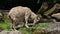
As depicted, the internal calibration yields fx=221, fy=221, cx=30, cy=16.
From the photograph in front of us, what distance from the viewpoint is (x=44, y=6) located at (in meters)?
9.85

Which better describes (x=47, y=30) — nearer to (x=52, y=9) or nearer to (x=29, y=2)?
(x=52, y=9)

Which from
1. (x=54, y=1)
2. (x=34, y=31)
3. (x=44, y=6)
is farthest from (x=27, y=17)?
(x=54, y=1)

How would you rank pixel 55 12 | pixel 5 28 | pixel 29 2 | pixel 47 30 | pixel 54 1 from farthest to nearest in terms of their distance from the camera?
1. pixel 29 2
2. pixel 54 1
3. pixel 55 12
4. pixel 5 28
5. pixel 47 30

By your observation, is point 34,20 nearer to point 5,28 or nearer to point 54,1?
point 5,28

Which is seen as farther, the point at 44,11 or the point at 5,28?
the point at 44,11

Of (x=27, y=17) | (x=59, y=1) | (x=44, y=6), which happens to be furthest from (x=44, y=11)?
(x=27, y=17)

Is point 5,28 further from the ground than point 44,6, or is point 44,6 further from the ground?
point 44,6

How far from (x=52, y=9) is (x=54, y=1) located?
31.2 inches

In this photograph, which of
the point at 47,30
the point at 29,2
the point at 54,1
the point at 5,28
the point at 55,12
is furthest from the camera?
the point at 29,2

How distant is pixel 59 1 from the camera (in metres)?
10.9

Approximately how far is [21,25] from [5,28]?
0.69 meters

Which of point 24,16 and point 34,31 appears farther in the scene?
point 24,16

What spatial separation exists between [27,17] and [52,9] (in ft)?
6.42

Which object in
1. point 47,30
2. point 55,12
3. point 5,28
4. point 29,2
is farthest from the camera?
point 29,2
